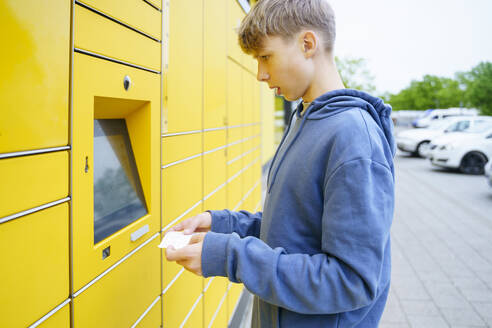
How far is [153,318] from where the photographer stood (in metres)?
1.70

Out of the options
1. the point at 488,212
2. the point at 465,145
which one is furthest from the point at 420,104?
the point at 488,212

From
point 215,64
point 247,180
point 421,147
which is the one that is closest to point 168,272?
point 215,64

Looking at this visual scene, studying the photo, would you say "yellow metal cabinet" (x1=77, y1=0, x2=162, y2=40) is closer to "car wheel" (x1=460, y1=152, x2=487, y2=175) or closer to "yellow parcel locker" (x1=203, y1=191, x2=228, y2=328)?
"yellow parcel locker" (x1=203, y1=191, x2=228, y2=328)

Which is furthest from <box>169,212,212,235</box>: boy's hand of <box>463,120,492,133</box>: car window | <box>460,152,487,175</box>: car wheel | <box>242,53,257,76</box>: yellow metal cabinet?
<box>463,120,492,133</box>: car window

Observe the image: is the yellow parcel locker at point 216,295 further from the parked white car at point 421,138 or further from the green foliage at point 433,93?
the green foliage at point 433,93

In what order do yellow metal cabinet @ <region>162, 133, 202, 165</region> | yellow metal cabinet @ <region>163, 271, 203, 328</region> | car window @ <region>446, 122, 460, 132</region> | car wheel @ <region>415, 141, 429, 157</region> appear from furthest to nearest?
car wheel @ <region>415, 141, 429, 157</region> < car window @ <region>446, 122, 460, 132</region> < yellow metal cabinet @ <region>163, 271, 203, 328</region> < yellow metal cabinet @ <region>162, 133, 202, 165</region>

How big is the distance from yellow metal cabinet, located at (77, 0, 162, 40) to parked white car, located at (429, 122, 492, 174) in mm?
11692

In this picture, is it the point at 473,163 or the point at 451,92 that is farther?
the point at 451,92

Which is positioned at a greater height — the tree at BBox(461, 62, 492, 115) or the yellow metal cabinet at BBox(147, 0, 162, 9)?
the tree at BBox(461, 62, 492, 115)

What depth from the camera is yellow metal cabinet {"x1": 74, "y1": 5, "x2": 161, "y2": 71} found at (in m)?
1.13

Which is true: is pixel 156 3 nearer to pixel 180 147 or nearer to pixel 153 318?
pixel 180 147

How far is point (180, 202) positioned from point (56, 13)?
3.75ft

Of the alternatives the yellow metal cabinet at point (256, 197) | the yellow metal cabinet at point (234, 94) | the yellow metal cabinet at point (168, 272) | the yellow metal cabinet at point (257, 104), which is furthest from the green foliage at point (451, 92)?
the yellow metal cabinet at point (168, 272)

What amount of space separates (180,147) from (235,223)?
0.58 metres
